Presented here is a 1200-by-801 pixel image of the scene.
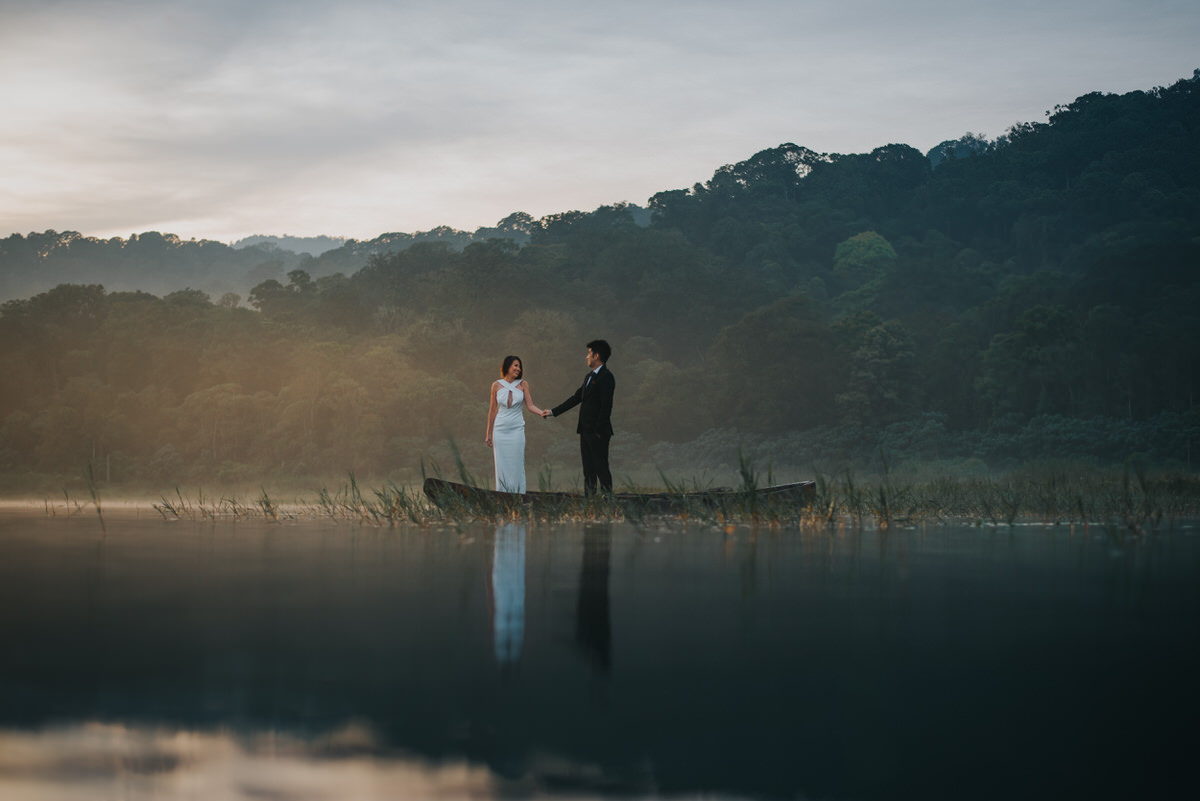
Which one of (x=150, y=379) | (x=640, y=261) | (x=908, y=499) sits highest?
(x=640, y=261)

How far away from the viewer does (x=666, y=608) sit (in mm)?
5980

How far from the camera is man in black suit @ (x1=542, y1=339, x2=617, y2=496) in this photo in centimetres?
1299

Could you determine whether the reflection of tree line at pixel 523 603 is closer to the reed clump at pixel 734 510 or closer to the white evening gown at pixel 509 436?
the reed clump at pixel 734 510

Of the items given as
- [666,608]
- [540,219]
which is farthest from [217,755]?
[540,219]

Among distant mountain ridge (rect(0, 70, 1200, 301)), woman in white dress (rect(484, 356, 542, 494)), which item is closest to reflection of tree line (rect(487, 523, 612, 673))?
woman in white dress (rect(484, 356, 542, 494))

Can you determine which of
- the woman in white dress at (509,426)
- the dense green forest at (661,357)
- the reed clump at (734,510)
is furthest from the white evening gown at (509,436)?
the dense green forest at (661,357)

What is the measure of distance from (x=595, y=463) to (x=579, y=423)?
695mm

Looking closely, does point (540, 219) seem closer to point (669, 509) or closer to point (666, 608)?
point (669, 509)

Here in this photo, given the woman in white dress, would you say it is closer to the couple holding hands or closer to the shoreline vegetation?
the couple holding hands

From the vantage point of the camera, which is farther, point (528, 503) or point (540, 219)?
point (540, 219)

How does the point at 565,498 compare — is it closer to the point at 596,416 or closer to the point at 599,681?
the point at 596,416

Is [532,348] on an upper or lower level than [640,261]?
lower

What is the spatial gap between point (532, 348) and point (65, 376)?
22392mm

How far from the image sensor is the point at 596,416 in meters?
13.0
